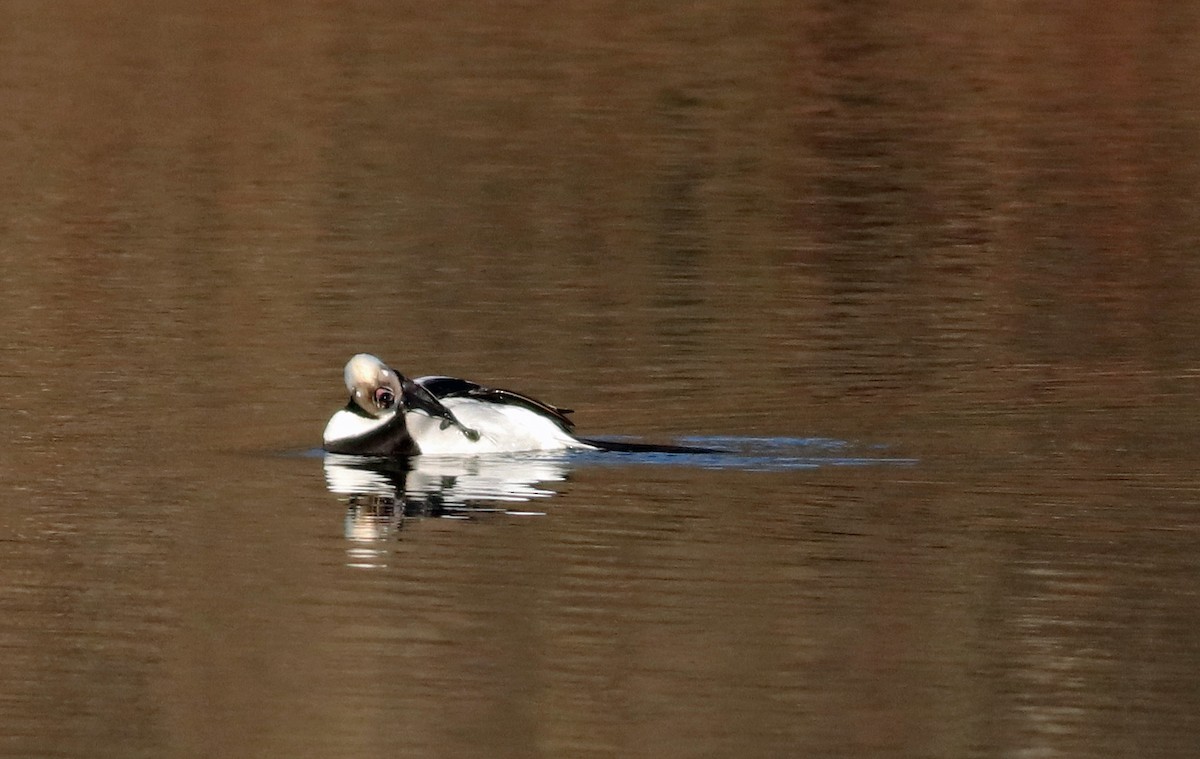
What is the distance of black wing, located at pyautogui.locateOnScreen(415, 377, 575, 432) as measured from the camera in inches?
498

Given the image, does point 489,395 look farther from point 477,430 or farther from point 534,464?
point 534,464

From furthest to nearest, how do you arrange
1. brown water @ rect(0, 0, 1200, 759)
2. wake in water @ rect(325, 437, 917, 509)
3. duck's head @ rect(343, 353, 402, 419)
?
duck's head @ rect(343, 353, 402, 419) < wake in water @ rect(325, 437, 917, 509) < brown water @ rect(0, 0, 1200, 759)

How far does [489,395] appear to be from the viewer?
1287cm

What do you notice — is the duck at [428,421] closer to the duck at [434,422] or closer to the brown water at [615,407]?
the duck at [434,422]

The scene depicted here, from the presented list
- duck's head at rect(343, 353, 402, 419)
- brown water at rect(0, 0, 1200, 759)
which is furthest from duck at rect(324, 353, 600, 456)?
brown water at rect(0, 0, 1200, 759)

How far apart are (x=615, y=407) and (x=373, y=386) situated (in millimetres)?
1650

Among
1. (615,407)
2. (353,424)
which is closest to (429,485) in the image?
(353,424)

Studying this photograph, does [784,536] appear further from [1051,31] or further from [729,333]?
[1051,31]

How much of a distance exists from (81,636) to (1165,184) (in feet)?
51.6

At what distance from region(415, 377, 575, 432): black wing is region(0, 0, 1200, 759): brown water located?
27 cm

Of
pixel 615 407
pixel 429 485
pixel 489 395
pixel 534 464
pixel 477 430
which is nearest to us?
pixel 429 485

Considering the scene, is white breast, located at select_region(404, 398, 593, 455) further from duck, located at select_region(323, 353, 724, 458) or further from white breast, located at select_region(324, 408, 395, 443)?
white breast, located at select_region(324, 408, 395, 443)

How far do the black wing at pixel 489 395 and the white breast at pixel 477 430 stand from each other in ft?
0.12

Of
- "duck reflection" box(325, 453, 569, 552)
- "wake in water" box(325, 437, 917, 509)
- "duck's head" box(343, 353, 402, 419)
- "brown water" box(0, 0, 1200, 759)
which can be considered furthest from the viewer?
"duck's head" box(343, 353, 402, 419)
